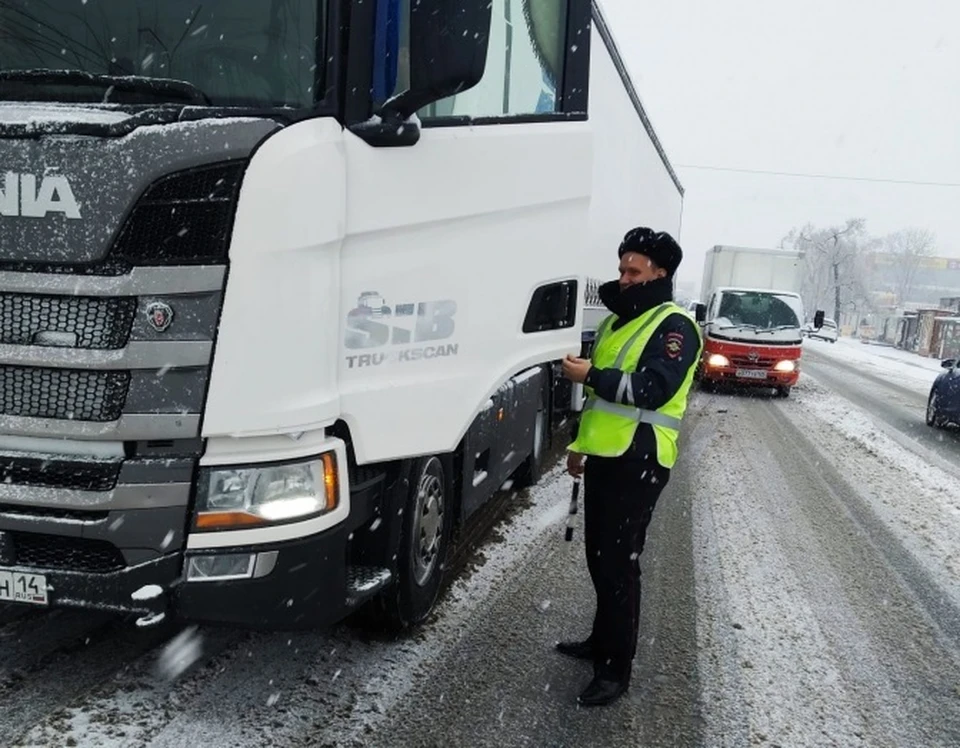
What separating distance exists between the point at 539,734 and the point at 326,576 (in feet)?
3.28

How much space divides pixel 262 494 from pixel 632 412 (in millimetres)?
1445

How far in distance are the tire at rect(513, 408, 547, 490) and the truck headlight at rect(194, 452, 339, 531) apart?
141 inches

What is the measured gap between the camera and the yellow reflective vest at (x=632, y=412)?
310 cm

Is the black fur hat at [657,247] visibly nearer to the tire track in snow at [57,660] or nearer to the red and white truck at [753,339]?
the tire track in snow at [57,660]

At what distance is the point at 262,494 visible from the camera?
2592 mm

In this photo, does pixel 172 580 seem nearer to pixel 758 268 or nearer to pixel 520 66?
pixel 520 66

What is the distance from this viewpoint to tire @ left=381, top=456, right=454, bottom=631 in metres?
3.42

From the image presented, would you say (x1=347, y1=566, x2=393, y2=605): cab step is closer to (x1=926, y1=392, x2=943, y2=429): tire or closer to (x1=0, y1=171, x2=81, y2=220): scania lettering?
(x1=0, y1=171, x2=81, y2=220): scania lettering

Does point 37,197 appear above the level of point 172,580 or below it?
above

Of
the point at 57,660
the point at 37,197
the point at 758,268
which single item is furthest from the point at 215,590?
the point at 758,268

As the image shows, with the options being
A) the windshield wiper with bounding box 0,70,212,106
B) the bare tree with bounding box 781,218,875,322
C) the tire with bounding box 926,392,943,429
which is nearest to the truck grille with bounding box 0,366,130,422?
the windshield wiper with bounding box 0,70,212,106

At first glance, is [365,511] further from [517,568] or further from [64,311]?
[517,568]

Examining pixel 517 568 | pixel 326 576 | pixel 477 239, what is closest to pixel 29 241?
pixel 326 576

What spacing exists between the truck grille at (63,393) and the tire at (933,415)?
40.0 feet
